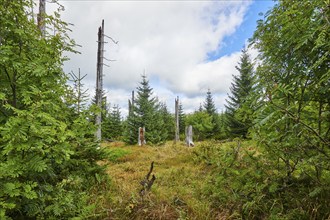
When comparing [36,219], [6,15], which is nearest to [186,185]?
[36,219]

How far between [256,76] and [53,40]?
9.97 feet

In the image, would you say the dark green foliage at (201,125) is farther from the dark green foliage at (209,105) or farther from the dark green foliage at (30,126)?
the dark green foliage at (30,126)

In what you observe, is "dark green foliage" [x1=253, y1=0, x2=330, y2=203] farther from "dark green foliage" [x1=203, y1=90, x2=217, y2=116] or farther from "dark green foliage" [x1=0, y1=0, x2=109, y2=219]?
"dark green foliage" [x1=203, y1=90, x2=217, y2=116]

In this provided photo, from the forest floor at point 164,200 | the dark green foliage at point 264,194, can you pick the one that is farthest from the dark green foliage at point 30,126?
the dark green foliage at point 264,194

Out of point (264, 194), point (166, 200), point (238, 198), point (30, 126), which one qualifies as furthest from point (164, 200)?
point (30, 126)

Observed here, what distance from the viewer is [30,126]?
219 cm

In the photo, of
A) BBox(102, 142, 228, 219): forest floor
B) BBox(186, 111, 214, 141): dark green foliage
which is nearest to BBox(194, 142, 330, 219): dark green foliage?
BBox(102, 142, 228, 219): forest floor

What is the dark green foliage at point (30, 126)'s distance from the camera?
2.21 meters

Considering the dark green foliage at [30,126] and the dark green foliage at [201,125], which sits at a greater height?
the dark green foliage at [201,125]

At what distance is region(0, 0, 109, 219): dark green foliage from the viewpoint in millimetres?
2205

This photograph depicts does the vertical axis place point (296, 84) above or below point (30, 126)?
above

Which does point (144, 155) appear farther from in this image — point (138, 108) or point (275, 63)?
point (138, 108)

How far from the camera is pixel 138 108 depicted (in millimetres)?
17656

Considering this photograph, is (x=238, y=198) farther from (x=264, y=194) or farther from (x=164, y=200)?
(x=164, y=200)
